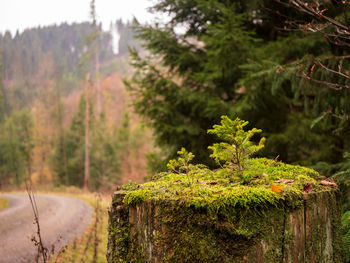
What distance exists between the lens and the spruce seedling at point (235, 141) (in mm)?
1796

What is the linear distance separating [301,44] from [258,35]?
1.96m

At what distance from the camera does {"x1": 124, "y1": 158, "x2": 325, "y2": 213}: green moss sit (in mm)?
1475

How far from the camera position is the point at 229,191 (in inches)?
61.2

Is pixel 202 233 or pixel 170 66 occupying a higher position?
pixel 170 66

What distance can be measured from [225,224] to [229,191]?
20 centimetres

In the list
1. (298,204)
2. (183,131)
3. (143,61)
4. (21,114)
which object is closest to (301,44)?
(183,131)

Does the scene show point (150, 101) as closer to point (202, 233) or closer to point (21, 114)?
point (202, 233)

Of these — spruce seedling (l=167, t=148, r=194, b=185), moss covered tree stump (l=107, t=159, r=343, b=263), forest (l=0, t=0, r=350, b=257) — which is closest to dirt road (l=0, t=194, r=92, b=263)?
forest (l=0, t=0, r=350, b=257)

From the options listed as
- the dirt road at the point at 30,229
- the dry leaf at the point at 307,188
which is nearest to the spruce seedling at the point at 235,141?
the dry leaf at the point at 307,188

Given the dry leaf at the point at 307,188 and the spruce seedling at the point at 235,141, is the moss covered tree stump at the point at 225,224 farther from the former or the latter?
the spruce seedling at the point at 235,141

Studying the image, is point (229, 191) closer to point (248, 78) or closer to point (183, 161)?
point (183, 161)

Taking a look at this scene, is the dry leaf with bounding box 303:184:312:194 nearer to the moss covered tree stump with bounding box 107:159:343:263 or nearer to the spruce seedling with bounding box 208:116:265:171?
the moss covered tree stump with bounding box 107:159:343:263

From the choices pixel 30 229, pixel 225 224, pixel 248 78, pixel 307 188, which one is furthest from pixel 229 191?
pixel 30 229

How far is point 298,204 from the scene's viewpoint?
5.22 ft
